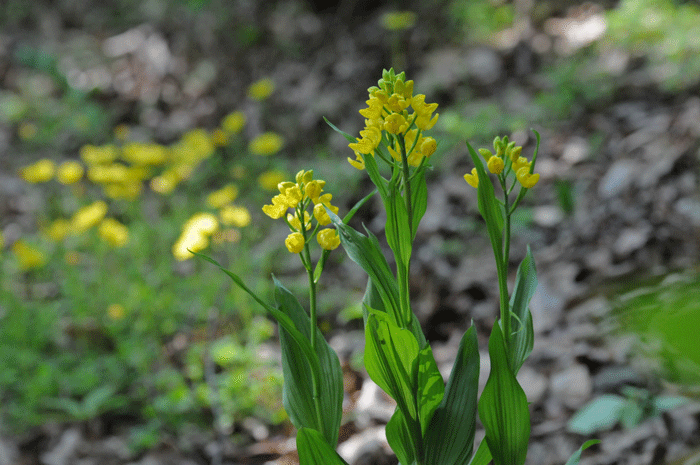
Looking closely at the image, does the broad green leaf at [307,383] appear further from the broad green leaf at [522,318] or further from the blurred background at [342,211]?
the blurred background at [342,211]

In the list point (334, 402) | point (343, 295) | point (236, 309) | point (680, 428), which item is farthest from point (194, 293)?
point (680, 428)

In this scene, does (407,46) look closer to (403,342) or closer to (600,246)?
(600,246)

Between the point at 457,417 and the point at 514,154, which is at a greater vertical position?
the point at 514,154

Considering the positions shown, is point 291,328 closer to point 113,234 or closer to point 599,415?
point 599,415

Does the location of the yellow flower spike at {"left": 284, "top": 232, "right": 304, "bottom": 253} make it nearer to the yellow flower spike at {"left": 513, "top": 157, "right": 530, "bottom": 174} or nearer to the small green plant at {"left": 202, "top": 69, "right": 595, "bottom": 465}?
the small green plant at {"left": 202, "top": 69, "right": 595, "bottom": 465}

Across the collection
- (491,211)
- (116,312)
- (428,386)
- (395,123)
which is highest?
(116,312)

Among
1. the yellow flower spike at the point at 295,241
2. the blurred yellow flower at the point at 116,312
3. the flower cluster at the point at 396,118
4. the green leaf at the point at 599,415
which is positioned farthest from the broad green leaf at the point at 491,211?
the blurred yellow flower at the point at 116,312

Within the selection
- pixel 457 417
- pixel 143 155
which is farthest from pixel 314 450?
pixel 143 155

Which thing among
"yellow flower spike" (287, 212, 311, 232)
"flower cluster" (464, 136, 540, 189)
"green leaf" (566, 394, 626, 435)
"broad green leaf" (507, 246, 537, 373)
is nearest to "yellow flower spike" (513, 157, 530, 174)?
"flower cluster" (464, 136, 540, 189)
